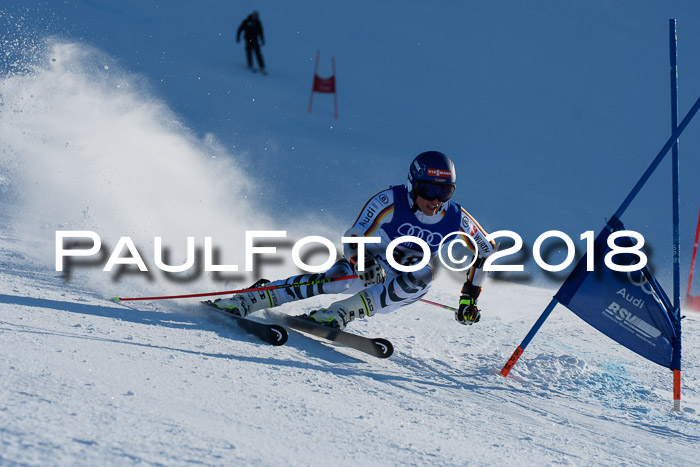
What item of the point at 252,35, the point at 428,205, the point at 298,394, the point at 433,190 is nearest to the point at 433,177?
the point at 433,190

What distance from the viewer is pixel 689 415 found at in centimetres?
458

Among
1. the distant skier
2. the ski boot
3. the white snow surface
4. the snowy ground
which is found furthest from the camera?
the distant skier

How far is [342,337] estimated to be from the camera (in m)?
5.08

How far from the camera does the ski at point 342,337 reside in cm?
495

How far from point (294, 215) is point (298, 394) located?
23.8 feet

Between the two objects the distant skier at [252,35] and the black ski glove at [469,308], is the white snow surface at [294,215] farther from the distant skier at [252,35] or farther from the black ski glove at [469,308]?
the distant skier at [252,35]

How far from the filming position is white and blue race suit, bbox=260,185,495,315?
5148mm

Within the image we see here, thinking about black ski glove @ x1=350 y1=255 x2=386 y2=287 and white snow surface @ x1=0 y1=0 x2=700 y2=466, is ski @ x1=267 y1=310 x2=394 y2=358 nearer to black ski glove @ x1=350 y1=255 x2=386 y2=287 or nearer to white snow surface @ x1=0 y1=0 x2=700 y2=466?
white snow surface @ x1=0 y1=0 x2=700 y2=466

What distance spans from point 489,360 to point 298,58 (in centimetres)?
1700

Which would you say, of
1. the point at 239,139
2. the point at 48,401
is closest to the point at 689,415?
the point at 48,401

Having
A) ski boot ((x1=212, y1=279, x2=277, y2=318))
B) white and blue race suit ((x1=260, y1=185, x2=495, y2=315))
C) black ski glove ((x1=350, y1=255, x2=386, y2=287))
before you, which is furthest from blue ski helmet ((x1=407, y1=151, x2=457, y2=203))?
ski boot ((x1=212, y1=279, x2=277, y2=318))

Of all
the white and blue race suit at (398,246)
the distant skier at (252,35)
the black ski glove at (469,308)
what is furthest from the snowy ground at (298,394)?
the distant skier at (252,35)

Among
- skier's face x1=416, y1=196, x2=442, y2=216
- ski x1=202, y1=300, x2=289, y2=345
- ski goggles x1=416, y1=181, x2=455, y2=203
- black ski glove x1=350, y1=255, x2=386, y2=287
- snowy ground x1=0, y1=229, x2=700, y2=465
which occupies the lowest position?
snowy ground x1=0, y1=229, x2=700, y2=465

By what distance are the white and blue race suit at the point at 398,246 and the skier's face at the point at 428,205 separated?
0.25 ft
